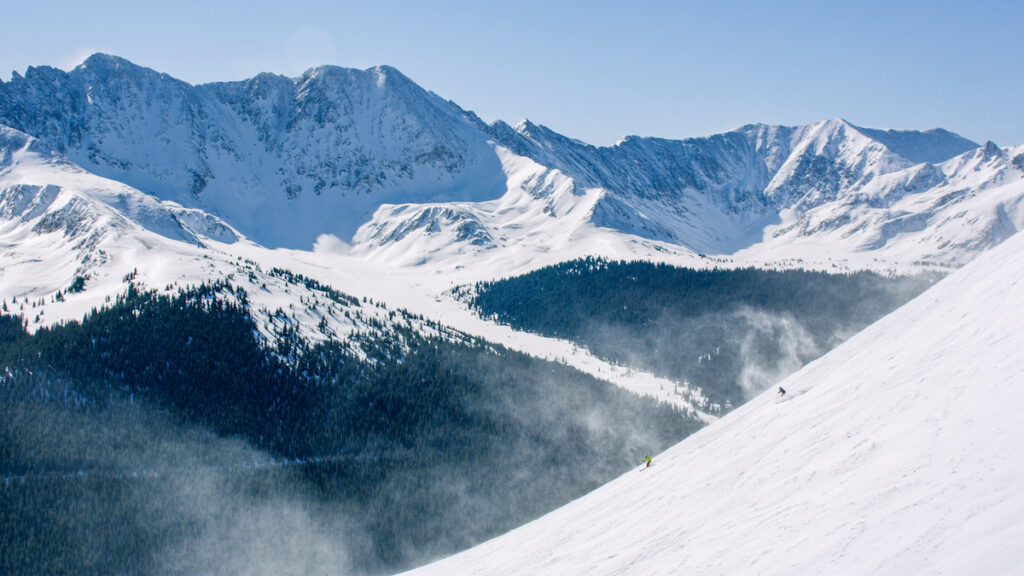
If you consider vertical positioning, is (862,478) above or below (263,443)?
above

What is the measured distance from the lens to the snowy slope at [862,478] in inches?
688

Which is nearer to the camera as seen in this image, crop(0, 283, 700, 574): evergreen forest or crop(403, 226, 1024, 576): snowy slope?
crop(403, 226, 1024, 576): snowy slope

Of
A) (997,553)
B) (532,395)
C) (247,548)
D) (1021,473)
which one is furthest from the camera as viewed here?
(532,395)

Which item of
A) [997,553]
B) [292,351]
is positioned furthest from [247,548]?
[997,553]

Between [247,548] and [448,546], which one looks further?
[448,546]

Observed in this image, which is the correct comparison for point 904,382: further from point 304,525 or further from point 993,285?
point 304,525

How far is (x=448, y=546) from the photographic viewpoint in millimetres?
109625

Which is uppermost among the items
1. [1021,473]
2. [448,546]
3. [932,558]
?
[1021,473]

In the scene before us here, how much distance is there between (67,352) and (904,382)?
144 metres

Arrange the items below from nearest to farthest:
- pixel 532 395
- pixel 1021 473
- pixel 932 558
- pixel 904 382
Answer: pixel 932 558 → pixel 1021 473 → pixel 904 382 → pixel 532 395

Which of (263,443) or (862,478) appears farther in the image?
(263,443)

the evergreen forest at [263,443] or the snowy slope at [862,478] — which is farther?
the evergreen forest at [263,443]

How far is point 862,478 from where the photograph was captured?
22391 mm

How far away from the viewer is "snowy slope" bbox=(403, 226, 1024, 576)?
17.5 m
